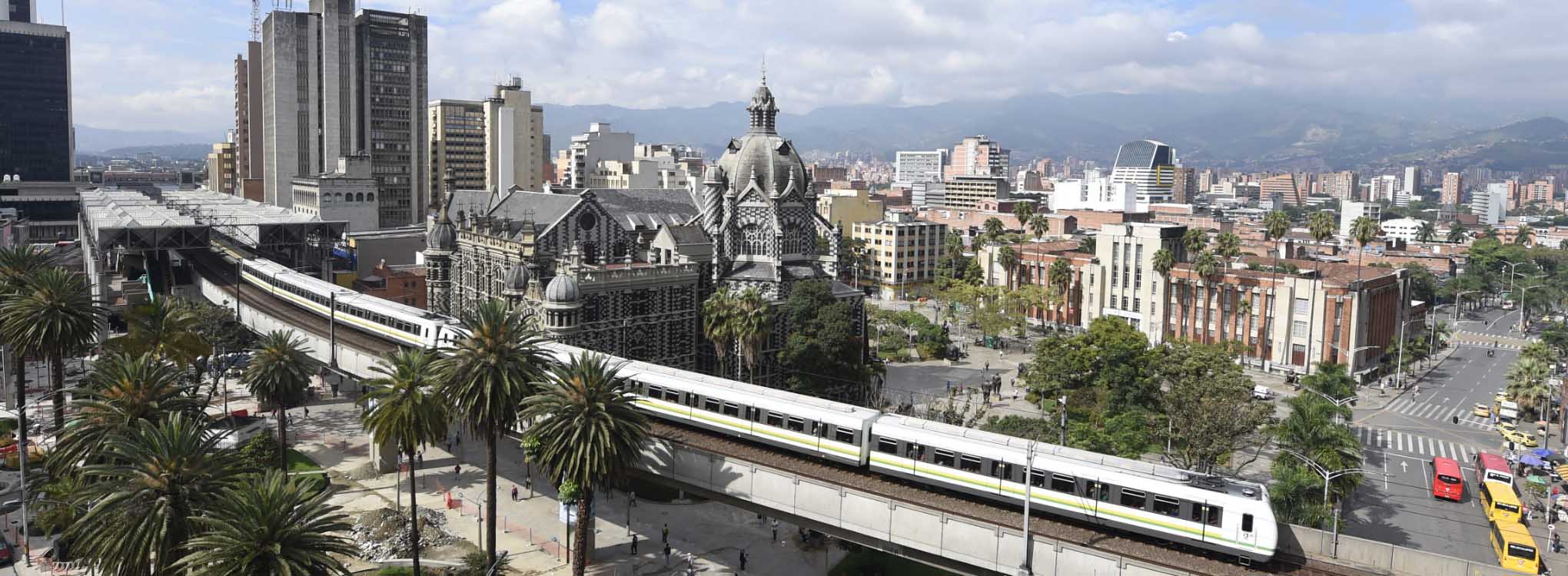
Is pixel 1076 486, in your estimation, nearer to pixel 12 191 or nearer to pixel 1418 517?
pixel 1418 517

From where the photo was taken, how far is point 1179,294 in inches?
4577

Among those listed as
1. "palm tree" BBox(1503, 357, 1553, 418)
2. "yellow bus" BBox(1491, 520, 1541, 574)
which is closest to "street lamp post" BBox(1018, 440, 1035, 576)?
"yellow bus" BBox(1491, 520, 1541, 574)

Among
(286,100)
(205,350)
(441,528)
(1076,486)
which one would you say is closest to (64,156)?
(286,100)

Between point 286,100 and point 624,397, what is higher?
point 286,100

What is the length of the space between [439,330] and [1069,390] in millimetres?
47143

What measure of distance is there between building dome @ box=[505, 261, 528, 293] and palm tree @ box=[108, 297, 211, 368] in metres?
20.4

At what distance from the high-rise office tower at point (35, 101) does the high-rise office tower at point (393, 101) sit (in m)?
62.0

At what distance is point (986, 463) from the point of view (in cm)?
4191

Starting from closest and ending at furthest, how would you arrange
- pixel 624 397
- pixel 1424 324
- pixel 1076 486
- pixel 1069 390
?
1. pixel 1076 486
2. pixel 624 397
3. pixel 1069 390
4. pixel 1424 324

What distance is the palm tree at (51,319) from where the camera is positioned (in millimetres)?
55406

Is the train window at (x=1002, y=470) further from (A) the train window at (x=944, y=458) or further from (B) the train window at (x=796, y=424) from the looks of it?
(B) the train window at (x=796, y=424)

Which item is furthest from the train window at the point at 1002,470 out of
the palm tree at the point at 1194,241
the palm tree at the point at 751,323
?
the palm tree at the point at 1194,241

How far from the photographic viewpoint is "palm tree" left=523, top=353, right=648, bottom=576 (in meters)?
42.4

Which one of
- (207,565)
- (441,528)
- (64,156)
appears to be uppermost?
(64,156)
